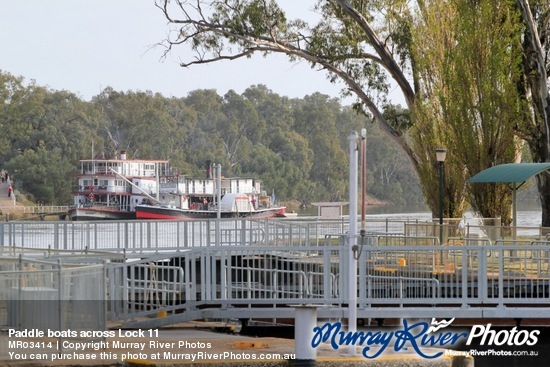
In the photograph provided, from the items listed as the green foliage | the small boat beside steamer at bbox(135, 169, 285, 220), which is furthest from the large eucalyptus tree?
the small boat beside steamer at bbox(135, 169, 285, 220)

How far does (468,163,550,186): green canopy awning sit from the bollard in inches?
736

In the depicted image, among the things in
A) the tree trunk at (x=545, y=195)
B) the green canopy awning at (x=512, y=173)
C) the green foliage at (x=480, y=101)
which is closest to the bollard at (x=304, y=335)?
the green canopy awning at (x=512, y=173)

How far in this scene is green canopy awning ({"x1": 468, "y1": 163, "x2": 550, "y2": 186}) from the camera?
109ft

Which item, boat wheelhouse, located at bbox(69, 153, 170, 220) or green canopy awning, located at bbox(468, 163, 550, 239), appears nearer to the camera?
green canopy awning, located at bbox(468, 163, 550, 239)

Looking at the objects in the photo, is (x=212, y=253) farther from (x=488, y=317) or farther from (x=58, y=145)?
(x=58, y=145)

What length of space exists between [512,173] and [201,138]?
348 feet

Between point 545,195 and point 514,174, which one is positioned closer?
point 514,174

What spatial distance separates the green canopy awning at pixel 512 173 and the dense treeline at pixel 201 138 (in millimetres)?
67782

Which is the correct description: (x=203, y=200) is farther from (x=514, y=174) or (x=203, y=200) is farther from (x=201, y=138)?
(x=514, y=174)

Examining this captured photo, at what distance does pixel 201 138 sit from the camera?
139000mm

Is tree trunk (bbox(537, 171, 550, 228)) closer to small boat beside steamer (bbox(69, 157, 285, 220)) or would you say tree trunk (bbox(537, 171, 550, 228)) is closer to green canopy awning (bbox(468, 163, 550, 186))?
green canopy awning (bbox(468, 163, 550, 186))

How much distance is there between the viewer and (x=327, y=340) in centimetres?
1625

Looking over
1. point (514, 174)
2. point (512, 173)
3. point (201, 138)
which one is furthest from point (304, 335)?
point (201, 138)

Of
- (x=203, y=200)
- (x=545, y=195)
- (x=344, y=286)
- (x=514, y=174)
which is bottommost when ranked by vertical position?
(x=344, y=286)
